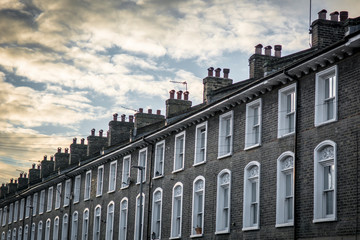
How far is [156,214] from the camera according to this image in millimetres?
39594

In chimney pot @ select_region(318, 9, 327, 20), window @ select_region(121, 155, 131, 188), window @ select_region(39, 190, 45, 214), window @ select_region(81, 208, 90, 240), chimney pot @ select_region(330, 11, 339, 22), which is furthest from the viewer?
window @ select_region(39, 190, 45, 214)

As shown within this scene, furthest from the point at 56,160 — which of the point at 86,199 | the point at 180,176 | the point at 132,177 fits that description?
the point at 180,176

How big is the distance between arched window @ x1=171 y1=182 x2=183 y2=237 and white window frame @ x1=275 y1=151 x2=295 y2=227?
33.7 ft

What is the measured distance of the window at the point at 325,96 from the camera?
2432cm

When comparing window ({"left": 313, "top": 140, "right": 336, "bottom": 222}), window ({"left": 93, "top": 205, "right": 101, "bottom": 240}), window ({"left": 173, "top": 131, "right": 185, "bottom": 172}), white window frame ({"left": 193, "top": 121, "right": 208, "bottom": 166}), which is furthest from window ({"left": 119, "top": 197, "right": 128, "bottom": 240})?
window ({"left": 313, "top": 140, "right": 336, "bottom": 222})

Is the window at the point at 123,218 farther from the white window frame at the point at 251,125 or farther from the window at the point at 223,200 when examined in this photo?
the white window frame at the point at 251,125

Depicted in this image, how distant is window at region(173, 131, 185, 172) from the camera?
3725cm

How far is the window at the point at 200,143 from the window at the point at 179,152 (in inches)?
76.8

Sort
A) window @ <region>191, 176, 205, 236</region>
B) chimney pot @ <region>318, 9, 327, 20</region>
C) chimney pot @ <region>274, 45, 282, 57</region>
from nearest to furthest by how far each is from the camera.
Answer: chimney pot @ <region>318, 9, 327, 20</region>
window @ <region>191, 176, 205, 236</region>
chimney pot @ <region>274, 45, 282, 57</region>

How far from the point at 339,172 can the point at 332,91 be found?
311cm

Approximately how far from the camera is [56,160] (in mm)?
73750

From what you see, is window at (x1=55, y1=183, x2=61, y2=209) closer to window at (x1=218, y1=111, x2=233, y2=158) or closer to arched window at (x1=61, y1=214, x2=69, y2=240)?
arched window at (x1=61, y1=214, x2=69, y2=240)

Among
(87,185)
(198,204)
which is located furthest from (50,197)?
(198,204)

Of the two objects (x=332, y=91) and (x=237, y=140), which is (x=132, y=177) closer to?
(x=237, y=140)
